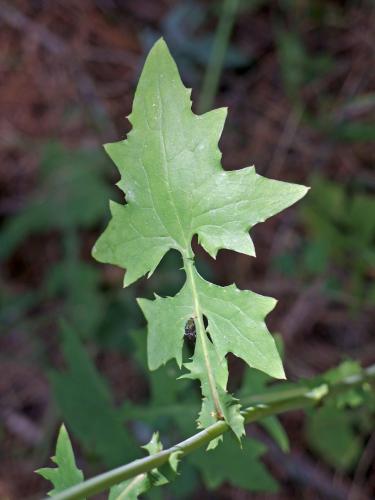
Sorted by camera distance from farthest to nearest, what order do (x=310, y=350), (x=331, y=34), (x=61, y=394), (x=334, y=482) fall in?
1. (x=331, y=34)
2. (x=310, y=350)
3. (x=334, y=482)
4. (x=61, y=394)

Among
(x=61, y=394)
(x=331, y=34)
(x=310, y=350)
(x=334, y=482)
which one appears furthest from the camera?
(x=331, y=34)

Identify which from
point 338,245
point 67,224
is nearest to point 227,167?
point 338,245

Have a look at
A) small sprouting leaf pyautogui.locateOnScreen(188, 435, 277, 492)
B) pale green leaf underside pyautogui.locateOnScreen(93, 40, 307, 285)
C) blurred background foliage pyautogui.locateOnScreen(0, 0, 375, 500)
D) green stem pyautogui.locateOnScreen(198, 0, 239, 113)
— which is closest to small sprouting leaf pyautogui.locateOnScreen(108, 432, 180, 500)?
pale green leaf underside pyautogui.locateOnScreen(93, 40, 307, 285)

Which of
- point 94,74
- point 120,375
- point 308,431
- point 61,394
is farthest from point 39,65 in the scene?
point 308,431

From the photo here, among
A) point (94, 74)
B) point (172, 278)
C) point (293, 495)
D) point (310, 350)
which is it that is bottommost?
point (293, 495)

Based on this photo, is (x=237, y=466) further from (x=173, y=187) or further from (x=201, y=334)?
(x=173, y=187)

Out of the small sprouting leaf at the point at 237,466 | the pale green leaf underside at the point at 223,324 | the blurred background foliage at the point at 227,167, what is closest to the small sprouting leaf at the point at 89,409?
the small sprouting leaf at the point at 237,466

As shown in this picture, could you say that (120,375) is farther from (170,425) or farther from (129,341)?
(170,425)

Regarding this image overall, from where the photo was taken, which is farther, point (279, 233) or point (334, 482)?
point (279, 233)
